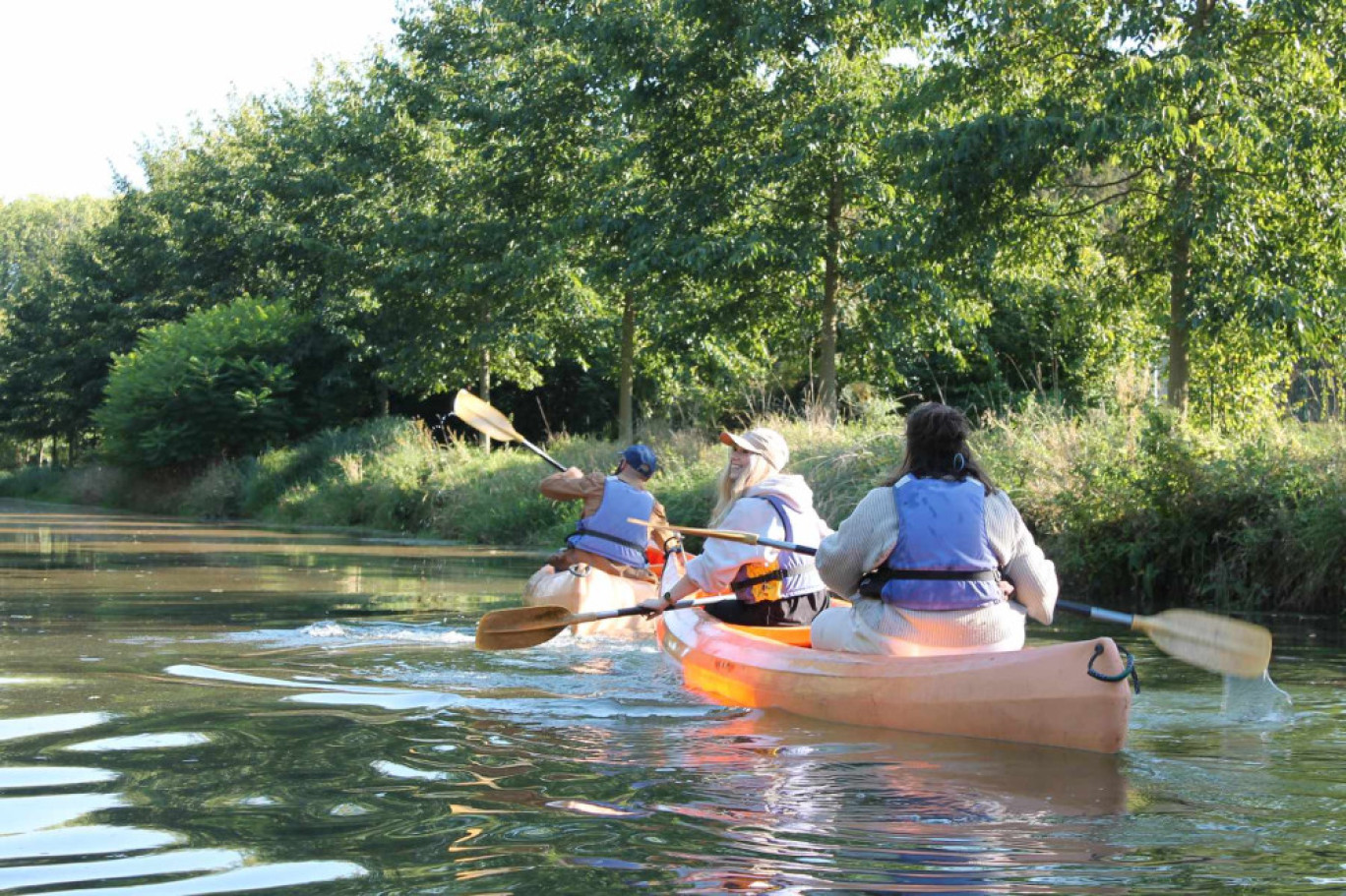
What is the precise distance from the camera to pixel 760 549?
858 cm

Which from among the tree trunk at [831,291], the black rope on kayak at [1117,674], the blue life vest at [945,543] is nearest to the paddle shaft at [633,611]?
the blue life vest at [945,543]

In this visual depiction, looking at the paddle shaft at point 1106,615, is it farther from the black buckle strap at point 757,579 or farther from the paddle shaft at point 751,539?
the black buckle strap at point 757,579

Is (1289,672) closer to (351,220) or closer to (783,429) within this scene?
→ (783,429)

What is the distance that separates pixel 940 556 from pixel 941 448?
442mm

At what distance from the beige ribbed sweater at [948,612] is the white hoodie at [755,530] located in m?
1.67

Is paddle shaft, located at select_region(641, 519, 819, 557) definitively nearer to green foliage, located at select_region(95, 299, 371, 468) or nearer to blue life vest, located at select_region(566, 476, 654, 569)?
blue life vest, located at select_region(566, 476, 654, 569)

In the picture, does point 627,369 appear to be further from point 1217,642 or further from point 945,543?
point 1217,642

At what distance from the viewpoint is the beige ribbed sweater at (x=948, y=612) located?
6.39m

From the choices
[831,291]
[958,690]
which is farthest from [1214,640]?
[831,291]

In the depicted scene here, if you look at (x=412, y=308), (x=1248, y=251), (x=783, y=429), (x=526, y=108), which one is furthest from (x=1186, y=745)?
(x=412, y=308)

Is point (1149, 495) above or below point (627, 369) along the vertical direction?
below

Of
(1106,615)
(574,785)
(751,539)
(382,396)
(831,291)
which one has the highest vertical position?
(831,291)

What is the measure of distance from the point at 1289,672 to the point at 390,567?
11080mm

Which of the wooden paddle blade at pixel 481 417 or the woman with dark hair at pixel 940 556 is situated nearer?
the woman with dark hair at pixel 940 556
